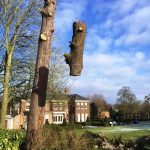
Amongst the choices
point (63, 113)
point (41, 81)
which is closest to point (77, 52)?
point (41, 81)

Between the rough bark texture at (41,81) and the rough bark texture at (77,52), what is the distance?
4.44 ft

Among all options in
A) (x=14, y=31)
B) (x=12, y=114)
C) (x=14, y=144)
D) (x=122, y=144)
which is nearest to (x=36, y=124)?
(x=14, y=144)

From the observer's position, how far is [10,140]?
1170 centimetres

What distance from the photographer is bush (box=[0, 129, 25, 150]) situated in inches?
450

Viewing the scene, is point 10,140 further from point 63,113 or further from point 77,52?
point 63,113

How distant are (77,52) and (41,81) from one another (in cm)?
170

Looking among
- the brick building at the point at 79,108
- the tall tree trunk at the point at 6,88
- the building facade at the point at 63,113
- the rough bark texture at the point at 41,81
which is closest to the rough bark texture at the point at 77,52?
the rough bark texture at the point at 41,81

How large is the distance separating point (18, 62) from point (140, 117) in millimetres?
77509

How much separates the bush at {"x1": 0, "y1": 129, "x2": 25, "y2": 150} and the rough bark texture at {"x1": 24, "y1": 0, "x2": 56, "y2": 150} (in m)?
0.65

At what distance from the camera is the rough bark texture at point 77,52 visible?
400 inches

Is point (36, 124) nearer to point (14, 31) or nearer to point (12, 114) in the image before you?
point (14, 31)

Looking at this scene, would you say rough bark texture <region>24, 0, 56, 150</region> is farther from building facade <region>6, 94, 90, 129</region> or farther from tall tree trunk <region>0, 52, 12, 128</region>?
building facade <region>6, 94, 90, 129</region>

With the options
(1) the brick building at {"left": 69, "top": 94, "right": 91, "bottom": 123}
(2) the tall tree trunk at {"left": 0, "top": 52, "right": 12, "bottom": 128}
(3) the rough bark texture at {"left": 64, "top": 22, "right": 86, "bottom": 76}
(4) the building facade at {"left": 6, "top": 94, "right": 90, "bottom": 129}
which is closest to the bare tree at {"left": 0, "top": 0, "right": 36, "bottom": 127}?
(2) the tall tree trunk at {"left": 0, "top": 52, "right": 12, "bottom": 128}

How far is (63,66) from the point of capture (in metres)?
31.9
